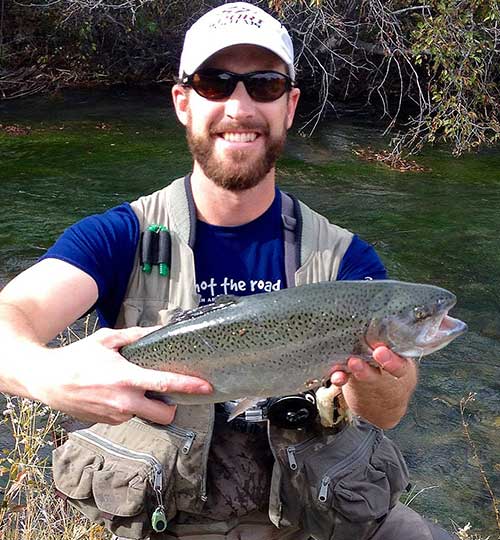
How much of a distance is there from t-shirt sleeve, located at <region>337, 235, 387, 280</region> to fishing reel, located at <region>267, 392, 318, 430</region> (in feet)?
1.95

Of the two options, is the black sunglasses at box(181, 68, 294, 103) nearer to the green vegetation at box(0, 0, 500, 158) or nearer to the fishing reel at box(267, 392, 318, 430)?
the fishing reel at box(267, 392, 318, 430)

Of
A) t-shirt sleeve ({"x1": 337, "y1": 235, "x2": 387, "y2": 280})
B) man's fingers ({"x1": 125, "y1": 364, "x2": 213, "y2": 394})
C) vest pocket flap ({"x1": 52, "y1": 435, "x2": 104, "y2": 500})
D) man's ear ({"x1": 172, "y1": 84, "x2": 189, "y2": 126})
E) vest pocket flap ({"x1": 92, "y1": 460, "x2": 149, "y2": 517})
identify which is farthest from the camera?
man's ear ({"x1": 172, "y1": 84, "x2": 189, "y2": 126})

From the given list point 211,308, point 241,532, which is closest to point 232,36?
point 211,308

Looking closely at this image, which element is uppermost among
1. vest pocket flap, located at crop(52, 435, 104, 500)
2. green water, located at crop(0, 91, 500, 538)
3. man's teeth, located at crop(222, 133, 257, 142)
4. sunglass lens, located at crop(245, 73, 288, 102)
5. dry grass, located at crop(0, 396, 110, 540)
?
sunglass lens, located at crop(245, 73, 288, 102)

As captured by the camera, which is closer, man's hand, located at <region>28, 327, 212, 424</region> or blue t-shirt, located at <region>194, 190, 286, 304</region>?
man's hand, located at <region>28, 327, 212, 424</region>

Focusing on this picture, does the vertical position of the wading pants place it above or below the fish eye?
below

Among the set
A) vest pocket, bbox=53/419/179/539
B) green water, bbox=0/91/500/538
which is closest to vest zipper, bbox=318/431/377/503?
vest pocket, bbox=53/419/179/539

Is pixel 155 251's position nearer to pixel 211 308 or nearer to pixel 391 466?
pixel 211 308

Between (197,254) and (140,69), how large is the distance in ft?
63.5

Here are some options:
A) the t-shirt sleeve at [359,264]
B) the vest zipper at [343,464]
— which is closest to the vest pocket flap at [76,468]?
the vest zipper at [343,464]

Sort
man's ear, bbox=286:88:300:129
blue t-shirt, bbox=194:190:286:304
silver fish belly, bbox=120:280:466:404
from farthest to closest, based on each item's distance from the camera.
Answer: man's ear, bbox=286:88:300:129
blue t-shirt, bbox=194:190:286:304
silver fish belly, bbox=120:280:466:404

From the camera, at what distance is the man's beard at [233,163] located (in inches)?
→ 133

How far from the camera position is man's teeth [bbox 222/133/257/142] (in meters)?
3.38

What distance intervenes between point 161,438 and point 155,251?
0.78 m
